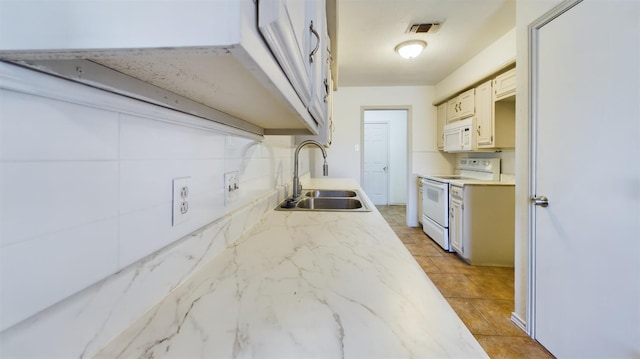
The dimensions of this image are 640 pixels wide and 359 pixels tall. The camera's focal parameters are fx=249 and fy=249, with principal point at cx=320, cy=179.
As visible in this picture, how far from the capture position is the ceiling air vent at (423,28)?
2.17 m

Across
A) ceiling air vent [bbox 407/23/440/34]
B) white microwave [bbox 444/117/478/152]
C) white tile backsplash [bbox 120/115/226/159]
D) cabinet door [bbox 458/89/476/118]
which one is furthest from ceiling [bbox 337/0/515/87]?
white tile backsplash [bbox 120/115/226/159]

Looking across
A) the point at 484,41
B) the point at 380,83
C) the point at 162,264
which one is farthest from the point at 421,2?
the point at 162,264

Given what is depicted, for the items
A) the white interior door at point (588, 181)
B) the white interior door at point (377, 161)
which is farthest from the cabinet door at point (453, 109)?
the white interior door at point (377, 161)

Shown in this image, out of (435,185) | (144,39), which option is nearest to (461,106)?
(435,185)

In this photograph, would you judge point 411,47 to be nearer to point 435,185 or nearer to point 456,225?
point 435,185

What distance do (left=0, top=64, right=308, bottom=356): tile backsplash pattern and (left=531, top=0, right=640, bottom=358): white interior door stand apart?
61.8 inches

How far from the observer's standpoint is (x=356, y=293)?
51 cm

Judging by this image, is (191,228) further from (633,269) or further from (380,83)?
(380,83)

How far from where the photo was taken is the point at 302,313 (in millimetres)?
441

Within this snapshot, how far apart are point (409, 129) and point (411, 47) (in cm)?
156

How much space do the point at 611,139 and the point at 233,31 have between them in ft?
4.97

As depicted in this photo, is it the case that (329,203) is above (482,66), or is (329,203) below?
below

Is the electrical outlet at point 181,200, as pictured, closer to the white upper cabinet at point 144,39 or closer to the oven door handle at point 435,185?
the white upper cabinet at point 144,39

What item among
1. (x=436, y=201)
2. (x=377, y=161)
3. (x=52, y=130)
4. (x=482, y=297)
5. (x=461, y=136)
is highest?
(x=461, y=136)
